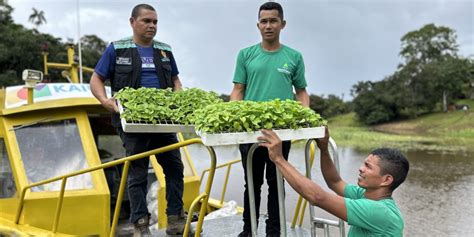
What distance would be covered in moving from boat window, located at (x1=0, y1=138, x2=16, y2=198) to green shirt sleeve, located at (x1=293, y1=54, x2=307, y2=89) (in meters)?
3.20

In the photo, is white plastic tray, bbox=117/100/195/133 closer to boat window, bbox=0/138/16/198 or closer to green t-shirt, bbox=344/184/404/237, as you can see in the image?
green t-shirt, bbox=344/184/404/237

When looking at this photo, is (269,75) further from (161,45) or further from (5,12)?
(5,12)

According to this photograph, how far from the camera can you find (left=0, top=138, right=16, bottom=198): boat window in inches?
194

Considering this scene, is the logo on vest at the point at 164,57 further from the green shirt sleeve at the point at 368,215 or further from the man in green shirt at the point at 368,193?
the green shirt sleeve at the point at 368,215

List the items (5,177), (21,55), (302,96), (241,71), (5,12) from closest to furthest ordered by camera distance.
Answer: (241,71), (302,96), (5,177), (21,55), (5,12)

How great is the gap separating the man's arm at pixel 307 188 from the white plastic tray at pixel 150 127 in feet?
2.72

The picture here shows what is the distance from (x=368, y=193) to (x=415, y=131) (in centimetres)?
4699

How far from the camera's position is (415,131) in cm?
4653

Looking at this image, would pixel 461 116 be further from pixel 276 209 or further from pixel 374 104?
pixel 276 209

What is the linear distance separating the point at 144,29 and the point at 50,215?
2.11 m

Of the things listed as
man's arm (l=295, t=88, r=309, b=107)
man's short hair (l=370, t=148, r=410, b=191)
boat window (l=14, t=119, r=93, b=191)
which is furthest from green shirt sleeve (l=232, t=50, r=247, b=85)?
boat window (l=14, t=119, r=93, b=191)

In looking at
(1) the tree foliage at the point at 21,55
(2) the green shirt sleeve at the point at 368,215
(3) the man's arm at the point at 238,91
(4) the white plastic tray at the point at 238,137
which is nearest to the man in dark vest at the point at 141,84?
(3) the man's arm at the point at 238,91

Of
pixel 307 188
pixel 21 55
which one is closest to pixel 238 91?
pixel 307 188

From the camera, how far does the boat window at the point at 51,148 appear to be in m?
4.95
